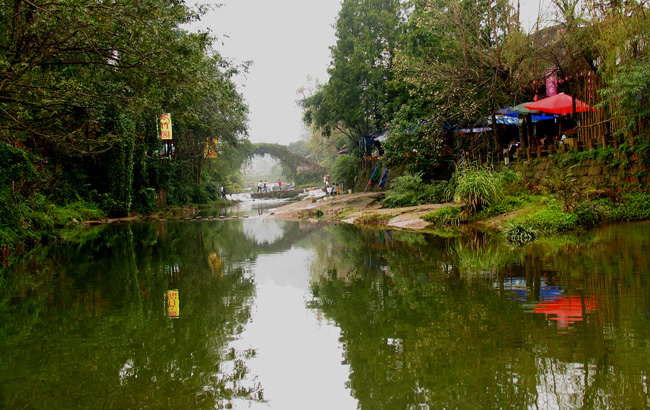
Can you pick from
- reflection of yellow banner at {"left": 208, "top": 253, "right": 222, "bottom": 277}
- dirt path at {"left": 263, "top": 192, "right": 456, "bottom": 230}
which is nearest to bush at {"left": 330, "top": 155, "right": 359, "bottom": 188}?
dirt path at {"left": 263, "top": 192, "right": 456, "bottom": 230}

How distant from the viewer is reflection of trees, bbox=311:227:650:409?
2367mm

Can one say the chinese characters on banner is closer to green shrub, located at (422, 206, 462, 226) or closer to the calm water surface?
green shrub, located at (422, 206, 462, 226)

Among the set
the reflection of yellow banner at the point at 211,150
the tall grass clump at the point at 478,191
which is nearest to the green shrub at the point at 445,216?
the tall grass clump at the point at 478,191

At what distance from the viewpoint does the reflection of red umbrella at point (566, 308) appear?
3391 millimetres

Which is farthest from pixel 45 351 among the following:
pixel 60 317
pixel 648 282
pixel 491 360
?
pixel 648 282

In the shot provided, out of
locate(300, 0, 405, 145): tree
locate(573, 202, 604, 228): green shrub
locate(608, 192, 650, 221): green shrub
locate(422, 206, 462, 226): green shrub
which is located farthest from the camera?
locate(300, 0, 405, 145): tree

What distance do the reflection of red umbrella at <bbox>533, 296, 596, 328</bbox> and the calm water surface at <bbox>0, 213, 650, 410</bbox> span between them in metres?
0.01

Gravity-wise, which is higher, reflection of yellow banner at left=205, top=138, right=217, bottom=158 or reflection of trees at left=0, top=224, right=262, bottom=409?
reflection of yellow banner at left=205, top=138, right=217, bottom=158

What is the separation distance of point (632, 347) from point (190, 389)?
268 centimetres

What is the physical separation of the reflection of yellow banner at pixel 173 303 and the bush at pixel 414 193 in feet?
37.7

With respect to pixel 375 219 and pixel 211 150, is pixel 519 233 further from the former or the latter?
pixel 211 150

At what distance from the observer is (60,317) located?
409 centimetres

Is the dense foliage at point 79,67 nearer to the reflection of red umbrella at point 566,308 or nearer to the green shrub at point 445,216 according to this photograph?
the green shrub at point 445,216

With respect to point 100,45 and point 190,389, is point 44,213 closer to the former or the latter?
point 100,45
